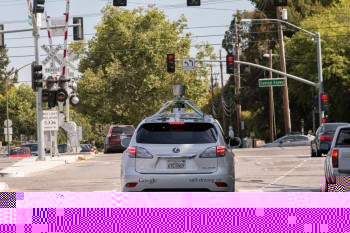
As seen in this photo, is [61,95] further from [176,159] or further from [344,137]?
[344,137]

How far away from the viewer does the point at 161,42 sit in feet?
271

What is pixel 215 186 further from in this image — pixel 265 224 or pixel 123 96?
pixel 123 96

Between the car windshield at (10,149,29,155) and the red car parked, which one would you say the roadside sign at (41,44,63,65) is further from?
the car windshield at (10,149,29,155)

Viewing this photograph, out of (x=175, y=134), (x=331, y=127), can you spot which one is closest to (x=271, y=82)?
(x=331, y=127)

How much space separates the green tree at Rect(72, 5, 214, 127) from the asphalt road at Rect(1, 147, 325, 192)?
4835 cm

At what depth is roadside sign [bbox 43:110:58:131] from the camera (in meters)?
38.4

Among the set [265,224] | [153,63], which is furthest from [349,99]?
[265,224]

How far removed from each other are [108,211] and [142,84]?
2918 inches

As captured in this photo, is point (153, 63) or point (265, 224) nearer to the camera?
point (265, 224)

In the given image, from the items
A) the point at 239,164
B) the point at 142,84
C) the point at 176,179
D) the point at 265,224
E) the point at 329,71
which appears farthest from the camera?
the point at 142,84

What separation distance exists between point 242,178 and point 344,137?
908cm

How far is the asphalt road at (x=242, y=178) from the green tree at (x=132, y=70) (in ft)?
159

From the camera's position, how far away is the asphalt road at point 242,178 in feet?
68.4

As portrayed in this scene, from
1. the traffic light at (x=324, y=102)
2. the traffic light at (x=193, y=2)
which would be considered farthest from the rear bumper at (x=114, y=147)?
the traffic light at (x=193, y=2)
